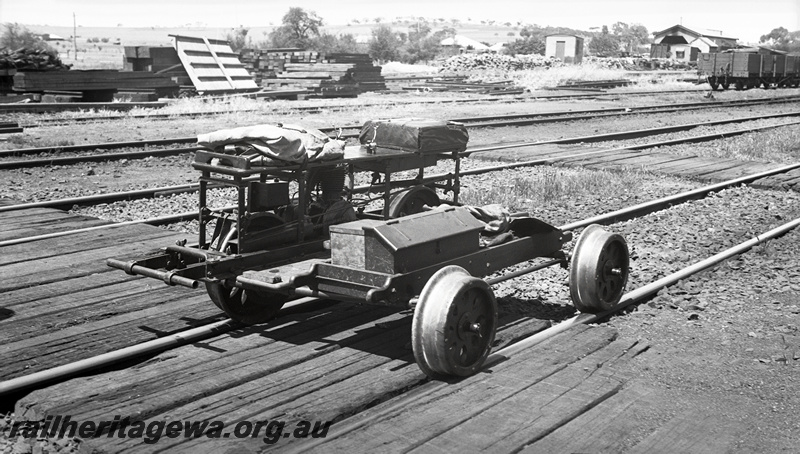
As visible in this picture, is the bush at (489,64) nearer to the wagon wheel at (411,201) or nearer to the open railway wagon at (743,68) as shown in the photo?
the open railway wagon at (743,68)

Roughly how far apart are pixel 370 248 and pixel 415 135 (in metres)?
1.83

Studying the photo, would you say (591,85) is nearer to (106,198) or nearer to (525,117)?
(525,117)

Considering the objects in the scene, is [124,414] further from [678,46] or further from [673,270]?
[678,46]

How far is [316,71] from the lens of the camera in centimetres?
3700

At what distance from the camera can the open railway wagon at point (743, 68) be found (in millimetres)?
46625

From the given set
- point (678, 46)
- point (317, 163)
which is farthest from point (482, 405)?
point (678, 46)

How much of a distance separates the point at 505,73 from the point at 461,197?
4709 cm

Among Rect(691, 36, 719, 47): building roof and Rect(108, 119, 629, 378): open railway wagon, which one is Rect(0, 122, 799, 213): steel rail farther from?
Rect(691, 36, 719, 47): building roof

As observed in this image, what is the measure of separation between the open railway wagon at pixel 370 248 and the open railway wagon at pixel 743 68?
43962 millimetres

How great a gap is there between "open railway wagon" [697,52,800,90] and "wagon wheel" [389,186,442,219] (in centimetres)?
4355

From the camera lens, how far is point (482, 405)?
4492 mm

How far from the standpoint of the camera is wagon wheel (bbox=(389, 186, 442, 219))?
23.0ft

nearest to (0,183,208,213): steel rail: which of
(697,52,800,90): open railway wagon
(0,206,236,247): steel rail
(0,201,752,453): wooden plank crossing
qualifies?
(0,206,236,247): steel rail

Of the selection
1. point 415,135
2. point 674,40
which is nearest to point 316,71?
point 415,135
